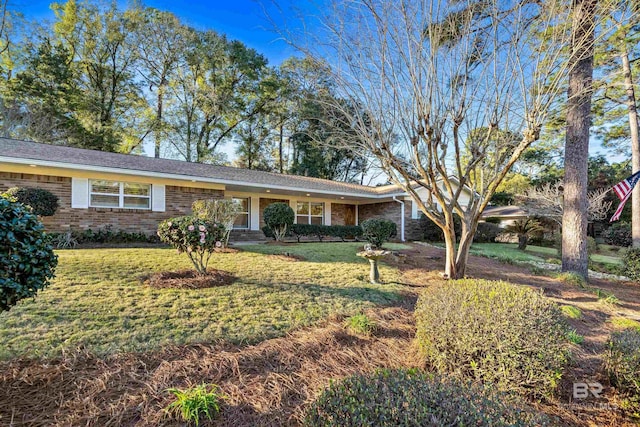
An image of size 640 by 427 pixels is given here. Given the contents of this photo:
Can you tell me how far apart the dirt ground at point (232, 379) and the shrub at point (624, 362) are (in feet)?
0.48

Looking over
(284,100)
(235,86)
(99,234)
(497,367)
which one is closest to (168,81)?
(235,86)

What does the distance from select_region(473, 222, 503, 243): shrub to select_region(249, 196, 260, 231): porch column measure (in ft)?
42.0

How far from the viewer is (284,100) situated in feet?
80.8

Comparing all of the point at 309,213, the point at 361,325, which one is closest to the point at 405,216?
the point at 309,213

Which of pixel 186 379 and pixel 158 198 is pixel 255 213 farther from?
pixel 186 379

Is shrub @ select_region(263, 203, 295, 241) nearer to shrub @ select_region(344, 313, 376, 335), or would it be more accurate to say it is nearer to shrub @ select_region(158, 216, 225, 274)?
shrub @ select_region(158, 216, 225, 274)

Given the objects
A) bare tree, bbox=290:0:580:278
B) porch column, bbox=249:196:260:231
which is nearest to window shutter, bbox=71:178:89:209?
porch column, bbox=249:196:260:231

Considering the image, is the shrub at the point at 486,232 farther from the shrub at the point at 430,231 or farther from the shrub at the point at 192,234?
the shrub at the point at 192,234

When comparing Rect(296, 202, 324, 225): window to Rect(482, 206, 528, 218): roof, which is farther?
Rect(482, 206, 528, 218): roof

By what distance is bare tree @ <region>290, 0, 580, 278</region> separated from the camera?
4613 mm

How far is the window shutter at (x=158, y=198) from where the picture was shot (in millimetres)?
11539

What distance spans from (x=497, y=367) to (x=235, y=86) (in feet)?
86.6

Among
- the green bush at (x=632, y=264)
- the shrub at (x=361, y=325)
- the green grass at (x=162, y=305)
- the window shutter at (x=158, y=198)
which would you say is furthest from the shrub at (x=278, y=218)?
the green bush at (x=632, y=264)

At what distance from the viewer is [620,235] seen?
1794 centimetres
